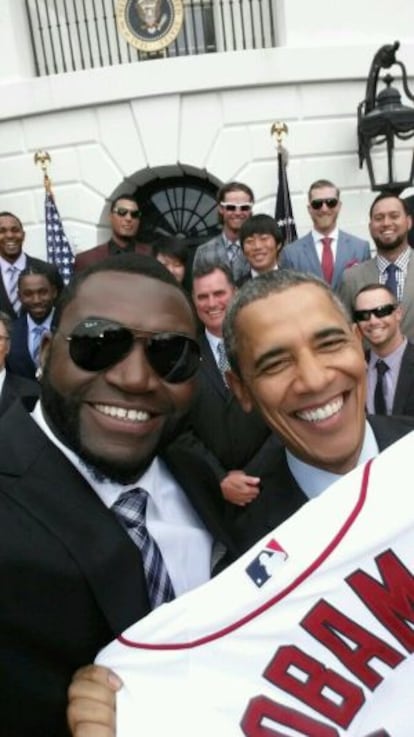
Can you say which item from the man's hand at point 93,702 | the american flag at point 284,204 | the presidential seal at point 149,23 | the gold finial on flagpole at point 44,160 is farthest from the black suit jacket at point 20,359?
the presidential seal at point 149,23

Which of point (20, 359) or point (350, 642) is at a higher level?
point (350, 642)

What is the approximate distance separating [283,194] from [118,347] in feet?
24.8

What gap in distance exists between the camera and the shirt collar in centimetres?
174

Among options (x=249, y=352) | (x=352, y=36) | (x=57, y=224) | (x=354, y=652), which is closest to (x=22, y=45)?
(x=57, y=224)

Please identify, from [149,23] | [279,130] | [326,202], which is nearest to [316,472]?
[326,202]

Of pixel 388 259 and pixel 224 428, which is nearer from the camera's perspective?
pixel 224 428

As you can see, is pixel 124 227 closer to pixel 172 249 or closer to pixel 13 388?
pixel 172 249

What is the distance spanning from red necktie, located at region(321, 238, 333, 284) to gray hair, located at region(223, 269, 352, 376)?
12.1 ft

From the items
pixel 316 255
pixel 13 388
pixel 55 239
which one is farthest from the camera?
pixel 55 239

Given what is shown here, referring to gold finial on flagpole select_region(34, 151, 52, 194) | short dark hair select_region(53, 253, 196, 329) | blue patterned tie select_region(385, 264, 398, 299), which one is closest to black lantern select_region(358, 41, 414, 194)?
blue patterned tie select_region(385, 264, 398, 299)

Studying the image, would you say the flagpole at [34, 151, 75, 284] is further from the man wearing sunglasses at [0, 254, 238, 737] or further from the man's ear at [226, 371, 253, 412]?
the man wearing sunglasses at [0, 254, 238, 737]

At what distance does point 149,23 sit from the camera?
921cm

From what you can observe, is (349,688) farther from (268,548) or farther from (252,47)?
(252,47)

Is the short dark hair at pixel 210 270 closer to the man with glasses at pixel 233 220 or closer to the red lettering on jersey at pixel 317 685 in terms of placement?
the man with glasses at pixel 233 220
